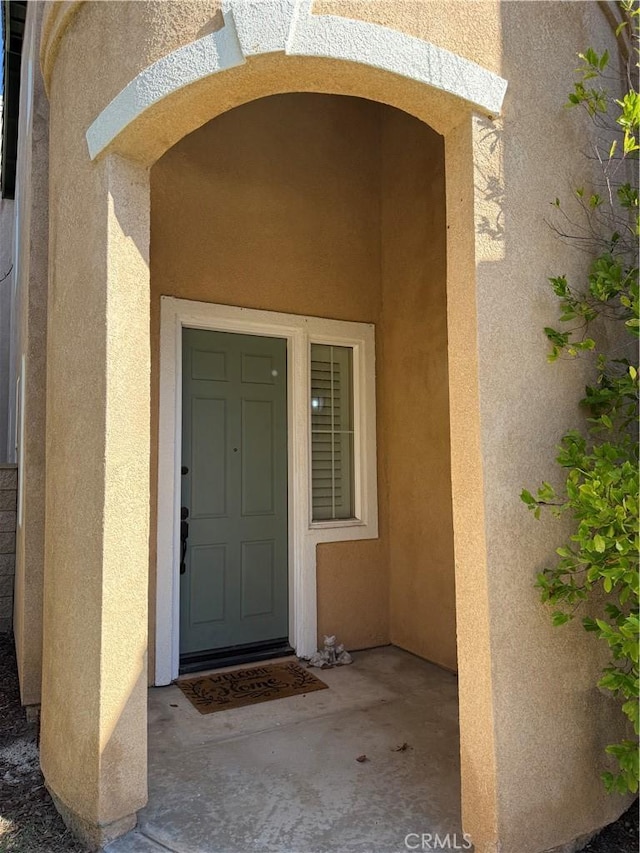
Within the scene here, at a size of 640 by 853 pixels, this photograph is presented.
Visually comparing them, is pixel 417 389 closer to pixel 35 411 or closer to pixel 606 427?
pixel 606 427

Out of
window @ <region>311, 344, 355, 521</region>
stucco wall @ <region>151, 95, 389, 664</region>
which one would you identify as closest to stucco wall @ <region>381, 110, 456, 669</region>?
stucco wall @ <region>151, 95, 389, 664</region>

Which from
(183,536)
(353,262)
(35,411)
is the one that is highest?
(353,262)

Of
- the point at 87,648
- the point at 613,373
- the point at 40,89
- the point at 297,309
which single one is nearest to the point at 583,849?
the point at 613,373

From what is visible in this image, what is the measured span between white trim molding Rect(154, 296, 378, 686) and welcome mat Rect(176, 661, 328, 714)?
238mm

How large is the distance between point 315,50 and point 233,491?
3.29m

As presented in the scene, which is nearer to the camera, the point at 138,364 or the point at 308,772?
the point at 138,364

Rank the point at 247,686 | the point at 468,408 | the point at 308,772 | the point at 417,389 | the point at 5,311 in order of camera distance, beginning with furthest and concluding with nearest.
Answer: the point at 5,311
the point at 417,389
the point at 247,686
the point at 308,772
the point at 468,408

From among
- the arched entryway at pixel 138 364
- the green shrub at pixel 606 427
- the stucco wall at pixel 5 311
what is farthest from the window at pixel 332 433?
the stucco wall at pixel 5 311

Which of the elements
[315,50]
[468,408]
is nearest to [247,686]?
[468,408]

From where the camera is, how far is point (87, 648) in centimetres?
271

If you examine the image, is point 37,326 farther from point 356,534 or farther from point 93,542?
point 356,534

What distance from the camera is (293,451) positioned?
16.5ft

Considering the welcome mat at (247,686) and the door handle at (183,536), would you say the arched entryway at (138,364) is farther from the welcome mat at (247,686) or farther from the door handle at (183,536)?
the door handle at (183,536)

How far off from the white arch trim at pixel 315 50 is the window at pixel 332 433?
286 cm
